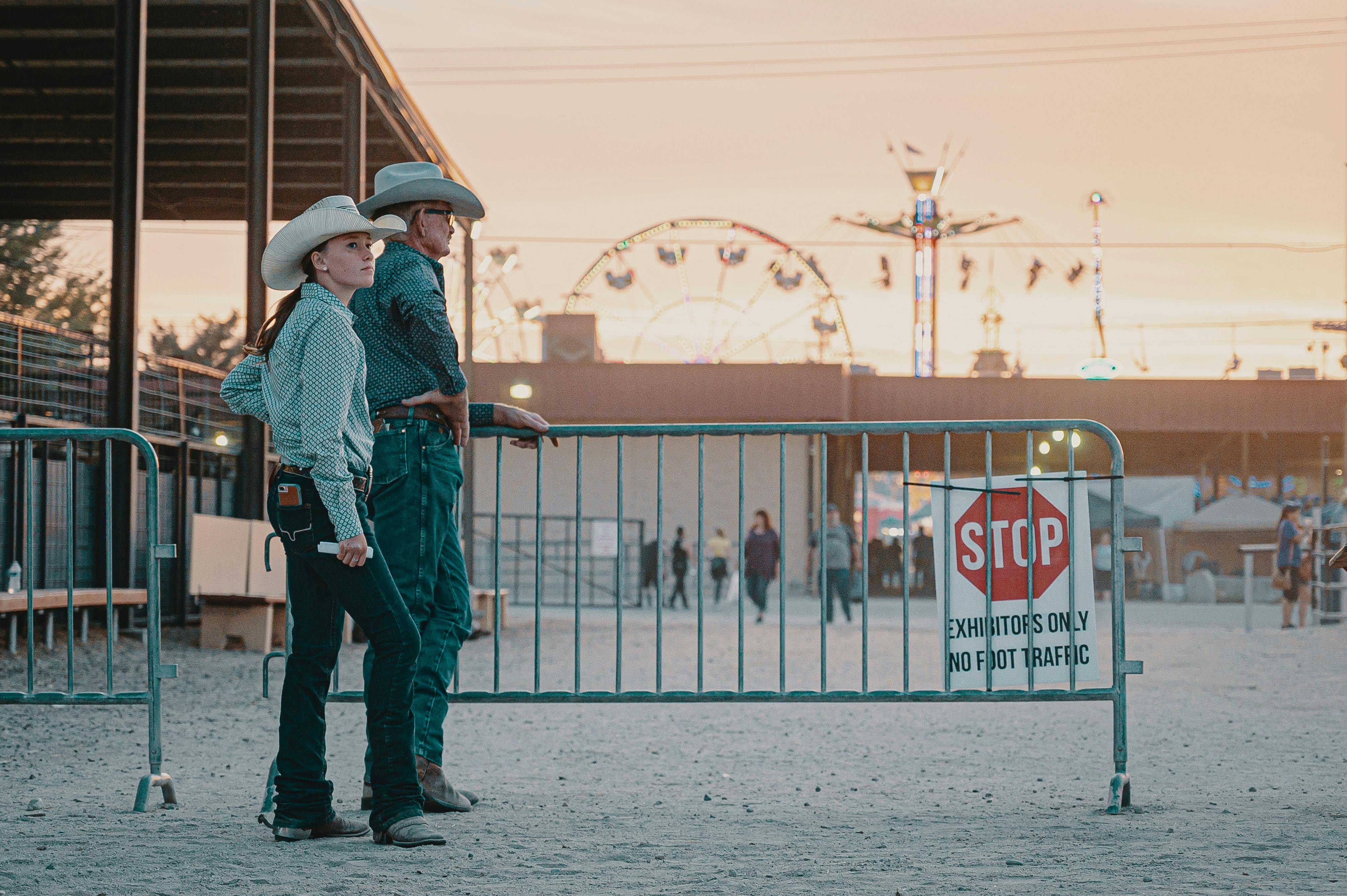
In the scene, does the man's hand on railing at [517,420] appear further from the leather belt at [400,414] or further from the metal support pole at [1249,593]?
the metal support pole at [1249,593]

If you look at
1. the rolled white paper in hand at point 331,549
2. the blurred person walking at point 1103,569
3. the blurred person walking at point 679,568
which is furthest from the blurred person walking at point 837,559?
the rolled white paper in hand at point 331,549

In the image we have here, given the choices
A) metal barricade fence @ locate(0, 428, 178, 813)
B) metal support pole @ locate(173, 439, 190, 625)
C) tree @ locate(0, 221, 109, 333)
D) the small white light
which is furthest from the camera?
tree @ locate(0, 221, 109, 333)

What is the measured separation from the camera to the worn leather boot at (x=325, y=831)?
412 centimetres

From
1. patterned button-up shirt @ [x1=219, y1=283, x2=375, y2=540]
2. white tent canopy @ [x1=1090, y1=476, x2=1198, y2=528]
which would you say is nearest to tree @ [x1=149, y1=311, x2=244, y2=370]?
white tent canopy @ [x1=1090, y1=476, x2=1198, y2=528]

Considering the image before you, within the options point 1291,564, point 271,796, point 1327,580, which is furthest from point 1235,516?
point 271,796

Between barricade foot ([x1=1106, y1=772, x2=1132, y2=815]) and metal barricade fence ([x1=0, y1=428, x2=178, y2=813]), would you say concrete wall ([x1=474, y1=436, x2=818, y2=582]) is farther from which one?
barricade foot ([x1=1106, y1=772, x2=1132, y2=815])

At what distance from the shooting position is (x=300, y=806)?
4133 mm

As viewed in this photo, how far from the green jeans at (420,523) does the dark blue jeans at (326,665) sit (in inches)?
5.8

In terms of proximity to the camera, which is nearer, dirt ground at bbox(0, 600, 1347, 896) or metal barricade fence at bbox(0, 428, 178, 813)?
dirt ground at bbox(0, 600, 1347, 896)

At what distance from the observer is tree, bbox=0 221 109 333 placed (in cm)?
3809

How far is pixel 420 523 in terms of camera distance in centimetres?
438

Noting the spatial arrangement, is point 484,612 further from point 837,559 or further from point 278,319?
point 278,319

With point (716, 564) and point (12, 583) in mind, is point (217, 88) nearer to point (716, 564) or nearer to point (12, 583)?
point (12, 583)

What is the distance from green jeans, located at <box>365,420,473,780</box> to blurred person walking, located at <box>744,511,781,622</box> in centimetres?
1535
